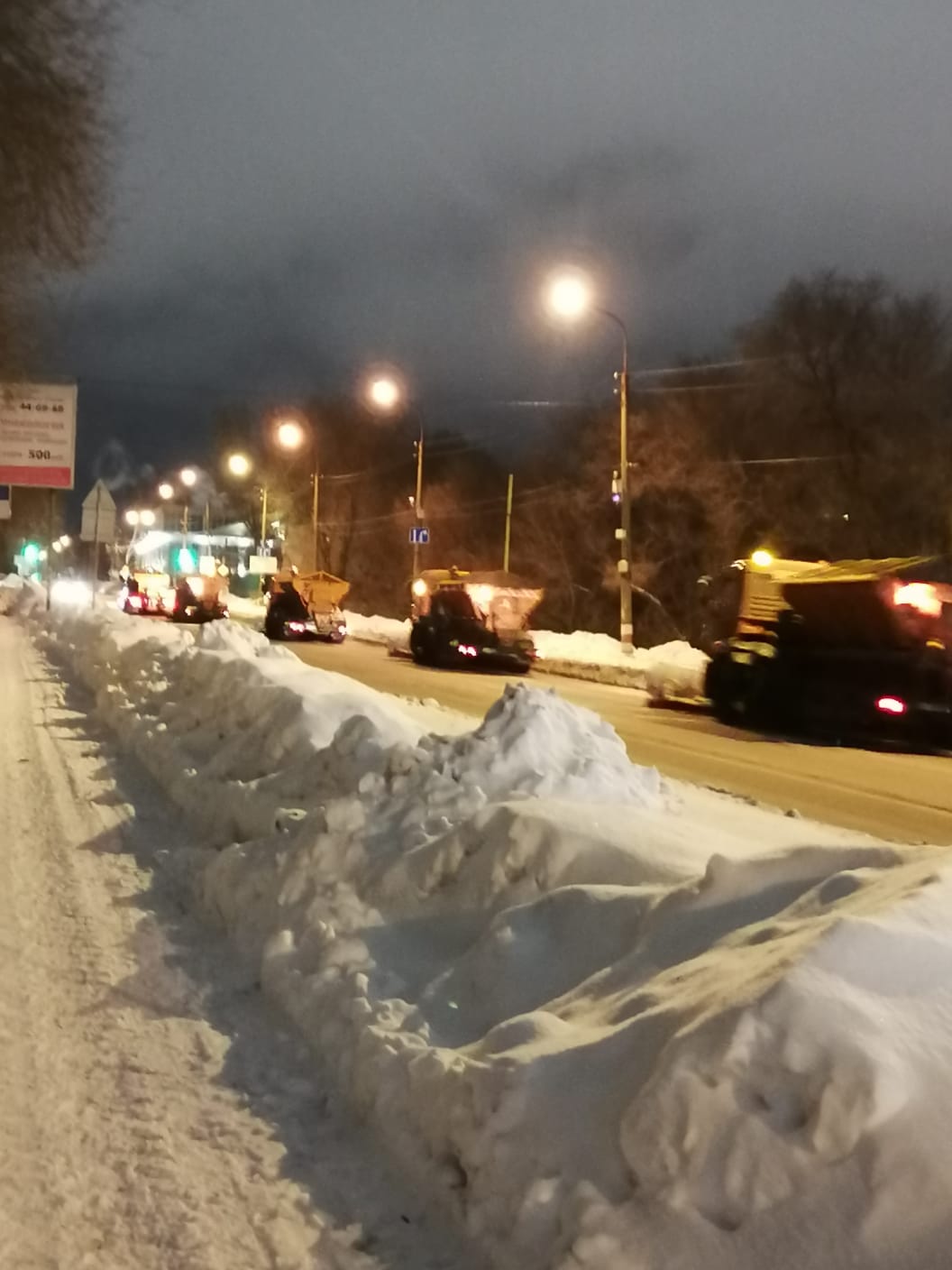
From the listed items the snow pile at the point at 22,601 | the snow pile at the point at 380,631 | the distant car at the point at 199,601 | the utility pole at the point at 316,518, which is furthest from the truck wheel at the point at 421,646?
the utility pole at the point at 316,518

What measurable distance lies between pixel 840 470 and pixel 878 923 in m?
44.9

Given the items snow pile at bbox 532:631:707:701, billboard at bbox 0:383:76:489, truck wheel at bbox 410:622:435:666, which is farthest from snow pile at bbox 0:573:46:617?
snow pile at bbox 532:631:707:701

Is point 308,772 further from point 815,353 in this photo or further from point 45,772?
point 815,353

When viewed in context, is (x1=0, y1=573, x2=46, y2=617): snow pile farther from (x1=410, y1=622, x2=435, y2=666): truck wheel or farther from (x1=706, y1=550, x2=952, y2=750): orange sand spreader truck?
(x1=706, y1=550, x2=952, y2=750): orange sand spreader truck

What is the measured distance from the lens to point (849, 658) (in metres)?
20.4

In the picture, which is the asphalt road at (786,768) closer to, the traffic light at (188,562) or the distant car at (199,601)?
the distant car at (199,601)

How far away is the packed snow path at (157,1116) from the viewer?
4168 millimetres

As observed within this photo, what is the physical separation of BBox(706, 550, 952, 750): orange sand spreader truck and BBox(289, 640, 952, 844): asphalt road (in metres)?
0.88

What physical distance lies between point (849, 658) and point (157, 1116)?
16.8 m

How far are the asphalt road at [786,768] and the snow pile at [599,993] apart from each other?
3.41 meters

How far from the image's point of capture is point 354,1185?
4547 mm

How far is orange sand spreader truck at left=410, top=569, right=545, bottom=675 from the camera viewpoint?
33844mm

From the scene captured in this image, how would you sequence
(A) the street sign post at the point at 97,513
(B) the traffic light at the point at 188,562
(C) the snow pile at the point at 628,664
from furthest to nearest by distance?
(B) the traffic light at the point at 188,562 < (A) the street sign post at the point at 97,513 < (C) the snow pile at the point at 628,664

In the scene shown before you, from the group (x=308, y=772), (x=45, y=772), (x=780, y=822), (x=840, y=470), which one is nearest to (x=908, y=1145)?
(x=308, y=772)
